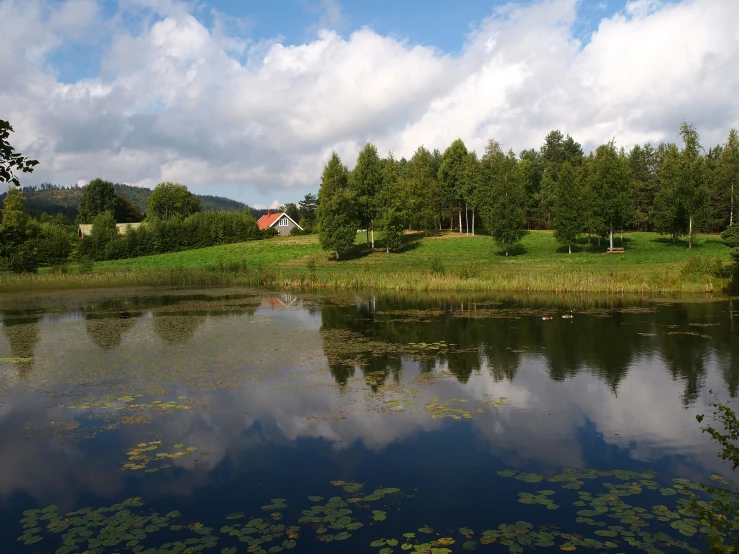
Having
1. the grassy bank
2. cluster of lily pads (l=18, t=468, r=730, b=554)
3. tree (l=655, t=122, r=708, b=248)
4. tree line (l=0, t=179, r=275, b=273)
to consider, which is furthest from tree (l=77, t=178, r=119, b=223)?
cluster of lily pads (l=18, t=468, r=730, b=554)

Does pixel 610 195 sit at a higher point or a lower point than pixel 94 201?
lower

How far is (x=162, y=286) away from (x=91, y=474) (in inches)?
1406

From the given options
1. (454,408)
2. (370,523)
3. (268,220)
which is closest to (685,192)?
(454,408)

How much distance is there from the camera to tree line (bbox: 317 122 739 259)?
4856 centimetres

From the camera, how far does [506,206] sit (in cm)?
5112

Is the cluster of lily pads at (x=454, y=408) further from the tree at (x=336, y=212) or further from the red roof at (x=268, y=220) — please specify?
the red roof at (x=268, y=220)

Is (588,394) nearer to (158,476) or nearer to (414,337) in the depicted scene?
(414,337)

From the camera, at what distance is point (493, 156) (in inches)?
2340

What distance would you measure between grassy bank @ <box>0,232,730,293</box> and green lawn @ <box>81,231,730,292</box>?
2.5 inches

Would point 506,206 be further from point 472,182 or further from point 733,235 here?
point 733,235

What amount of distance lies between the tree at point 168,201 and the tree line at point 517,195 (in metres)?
52.5

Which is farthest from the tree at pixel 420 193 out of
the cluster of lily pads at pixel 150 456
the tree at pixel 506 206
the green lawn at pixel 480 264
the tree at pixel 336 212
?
the cluster of lily pads at pixel 150 456

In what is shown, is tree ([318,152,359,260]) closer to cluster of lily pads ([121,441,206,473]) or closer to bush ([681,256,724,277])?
bush ([681,256,724,277])

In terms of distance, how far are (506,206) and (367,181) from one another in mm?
14527
